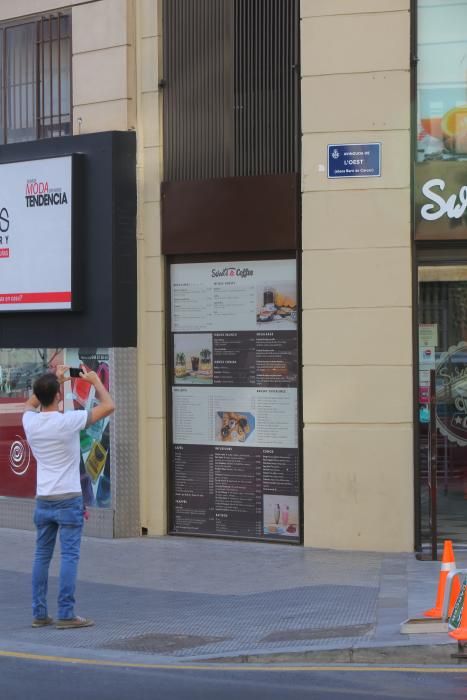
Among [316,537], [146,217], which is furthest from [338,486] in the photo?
[146,217]

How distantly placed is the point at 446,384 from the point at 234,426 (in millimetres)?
2297

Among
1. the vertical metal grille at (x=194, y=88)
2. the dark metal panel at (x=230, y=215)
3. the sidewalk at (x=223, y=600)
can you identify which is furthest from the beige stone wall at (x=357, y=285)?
the vertical metal grille at (x=194, y=88)

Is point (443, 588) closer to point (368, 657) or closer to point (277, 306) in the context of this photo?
point (368, 657)

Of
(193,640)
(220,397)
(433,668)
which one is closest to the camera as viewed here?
(433,668)

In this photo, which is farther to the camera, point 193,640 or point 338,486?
point 338,486

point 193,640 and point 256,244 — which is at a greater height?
point 256,244

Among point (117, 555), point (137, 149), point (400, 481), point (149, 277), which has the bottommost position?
point (117, 555)

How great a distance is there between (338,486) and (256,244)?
2.65 meters

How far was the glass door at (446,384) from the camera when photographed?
11.8 meters

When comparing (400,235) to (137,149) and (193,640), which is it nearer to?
(137,149)

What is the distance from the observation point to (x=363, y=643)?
771cm

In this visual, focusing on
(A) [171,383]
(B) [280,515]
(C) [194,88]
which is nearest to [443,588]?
(B) [280,515]

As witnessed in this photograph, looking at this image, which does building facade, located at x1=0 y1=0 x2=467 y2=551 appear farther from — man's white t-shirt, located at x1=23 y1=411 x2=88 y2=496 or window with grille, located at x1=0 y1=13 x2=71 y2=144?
man's white t-shirt, located at x1=23 y1=411 x2=88 y2=496

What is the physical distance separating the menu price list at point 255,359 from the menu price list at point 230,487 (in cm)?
74
